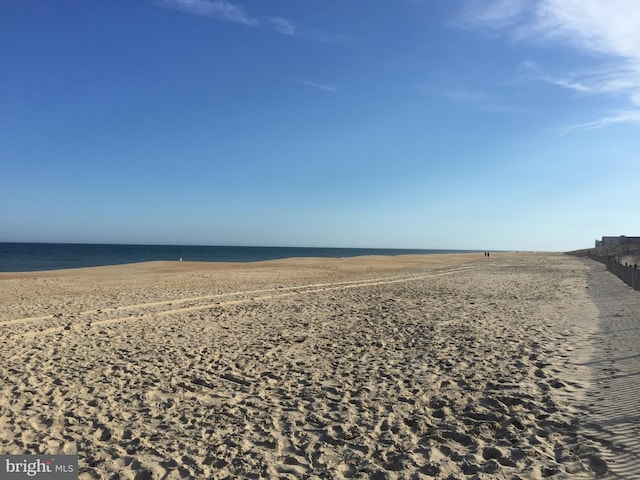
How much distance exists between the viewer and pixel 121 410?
5.83 m

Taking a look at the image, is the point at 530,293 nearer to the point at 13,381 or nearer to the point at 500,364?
the point at 500,364

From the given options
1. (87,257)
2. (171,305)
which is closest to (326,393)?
(171,305)

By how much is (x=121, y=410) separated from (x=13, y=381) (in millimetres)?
2471

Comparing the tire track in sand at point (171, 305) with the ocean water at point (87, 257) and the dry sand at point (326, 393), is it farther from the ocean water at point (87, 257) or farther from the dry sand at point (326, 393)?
the ocean water at point (87, 257)

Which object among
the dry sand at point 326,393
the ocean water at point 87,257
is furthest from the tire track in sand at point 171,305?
the ocean water at point 87,257

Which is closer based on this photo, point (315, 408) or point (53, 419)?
point (53, 419)

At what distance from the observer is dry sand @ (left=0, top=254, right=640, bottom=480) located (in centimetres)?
452

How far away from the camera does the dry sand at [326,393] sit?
14.8 ft

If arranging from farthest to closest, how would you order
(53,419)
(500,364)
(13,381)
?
(500,364) < (13,381) < (53,419)

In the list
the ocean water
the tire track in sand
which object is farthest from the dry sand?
the ocean water

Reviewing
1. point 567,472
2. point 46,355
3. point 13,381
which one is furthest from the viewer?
point 46,355

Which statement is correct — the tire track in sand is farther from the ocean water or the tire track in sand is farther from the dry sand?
the ocean water

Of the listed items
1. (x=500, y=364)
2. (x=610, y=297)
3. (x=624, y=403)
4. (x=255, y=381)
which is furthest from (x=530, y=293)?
(x=255, y=381)

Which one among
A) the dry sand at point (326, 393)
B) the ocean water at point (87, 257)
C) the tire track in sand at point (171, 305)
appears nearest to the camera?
the dry sand at point (326, 393)
